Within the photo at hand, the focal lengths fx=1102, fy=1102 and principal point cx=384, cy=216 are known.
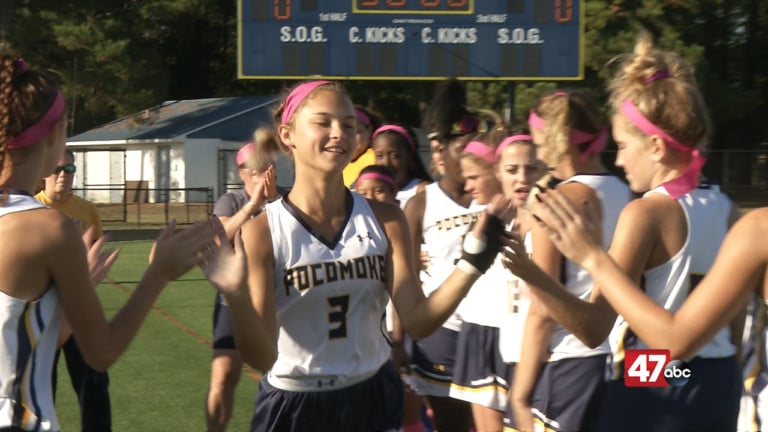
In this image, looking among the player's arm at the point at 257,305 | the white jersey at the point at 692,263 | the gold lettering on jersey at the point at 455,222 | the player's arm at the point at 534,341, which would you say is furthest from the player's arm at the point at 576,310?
the gold lettering on jersey at the point at 455,222

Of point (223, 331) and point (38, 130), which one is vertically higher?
point (38, 130)

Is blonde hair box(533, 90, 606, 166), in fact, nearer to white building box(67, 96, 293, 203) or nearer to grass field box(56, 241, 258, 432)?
grass field box(56, 241, 258, 432)

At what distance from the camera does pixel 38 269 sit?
107 inches

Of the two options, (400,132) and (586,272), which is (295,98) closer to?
(586,272)

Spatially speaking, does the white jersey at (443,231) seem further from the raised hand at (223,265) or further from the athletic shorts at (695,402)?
the raised hand at (223,265)

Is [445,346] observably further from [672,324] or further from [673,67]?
[672,324]

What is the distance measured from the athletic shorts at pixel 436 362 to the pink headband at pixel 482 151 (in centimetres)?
98

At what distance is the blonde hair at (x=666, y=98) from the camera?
10.6 ft

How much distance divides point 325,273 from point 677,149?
1.18 metres

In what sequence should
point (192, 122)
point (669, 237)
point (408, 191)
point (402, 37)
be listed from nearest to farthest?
point (669, 237), point (408, 191), point (402, 37), point (192, 122)

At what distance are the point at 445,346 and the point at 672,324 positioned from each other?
10.1ft

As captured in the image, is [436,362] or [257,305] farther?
[436,362]

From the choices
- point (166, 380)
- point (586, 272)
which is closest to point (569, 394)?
point (586, 272)

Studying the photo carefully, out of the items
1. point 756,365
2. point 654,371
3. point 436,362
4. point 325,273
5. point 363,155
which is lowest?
point 436,362
